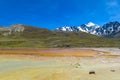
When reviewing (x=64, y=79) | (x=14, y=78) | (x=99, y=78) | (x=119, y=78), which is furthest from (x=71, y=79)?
(x=14, y=78)

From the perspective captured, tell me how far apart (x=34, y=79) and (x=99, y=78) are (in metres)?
6.61

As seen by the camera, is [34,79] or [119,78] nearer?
[119,78]

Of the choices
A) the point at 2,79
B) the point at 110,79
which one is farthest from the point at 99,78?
the point at 2,79

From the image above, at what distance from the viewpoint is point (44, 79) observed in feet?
88.1

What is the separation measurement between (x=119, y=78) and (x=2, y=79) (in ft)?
38.9

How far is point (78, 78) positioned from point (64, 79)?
4.62 ft

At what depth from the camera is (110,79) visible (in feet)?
81.8

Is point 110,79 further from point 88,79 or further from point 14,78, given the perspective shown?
point 14,78

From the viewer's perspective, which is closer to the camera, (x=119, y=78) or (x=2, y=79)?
(x=119, y=78)

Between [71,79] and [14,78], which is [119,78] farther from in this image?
[14,78]

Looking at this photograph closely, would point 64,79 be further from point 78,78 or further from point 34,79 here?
point 34,79

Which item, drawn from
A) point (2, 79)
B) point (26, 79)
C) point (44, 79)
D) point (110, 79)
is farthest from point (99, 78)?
point (2, 79)

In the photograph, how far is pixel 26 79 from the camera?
26875mm

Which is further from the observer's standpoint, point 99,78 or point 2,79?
point 2,79
